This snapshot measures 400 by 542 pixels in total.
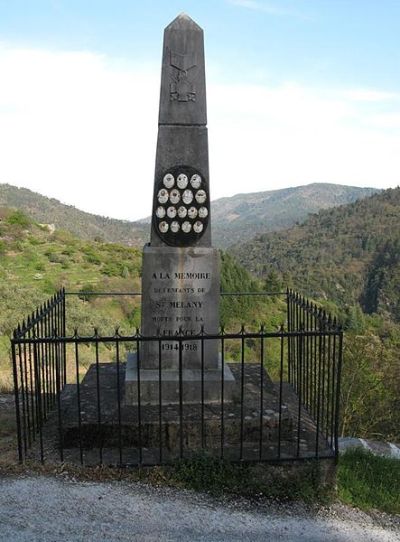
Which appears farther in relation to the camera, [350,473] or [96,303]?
[96,303]

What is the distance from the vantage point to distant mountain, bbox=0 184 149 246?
114 meters

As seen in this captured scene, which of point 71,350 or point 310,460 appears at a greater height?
point 310,460

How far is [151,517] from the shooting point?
428cm

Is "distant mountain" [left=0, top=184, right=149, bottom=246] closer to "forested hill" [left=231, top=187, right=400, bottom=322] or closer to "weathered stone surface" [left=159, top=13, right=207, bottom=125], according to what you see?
"forested hill" [left=231, top=187, right=400, bottom=322]

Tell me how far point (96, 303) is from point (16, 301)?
10.4 metres

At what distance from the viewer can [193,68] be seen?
19.2 ft

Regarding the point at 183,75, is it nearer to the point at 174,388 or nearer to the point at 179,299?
the point at 179,299

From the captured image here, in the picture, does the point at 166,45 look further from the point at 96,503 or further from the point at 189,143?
the point at 96,503

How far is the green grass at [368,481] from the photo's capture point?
514cm

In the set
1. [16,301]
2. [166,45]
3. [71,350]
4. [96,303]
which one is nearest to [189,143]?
[166,45]

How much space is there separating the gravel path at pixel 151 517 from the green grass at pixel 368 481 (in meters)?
0.30

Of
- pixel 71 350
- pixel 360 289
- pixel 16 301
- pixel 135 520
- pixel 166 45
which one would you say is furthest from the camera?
pixel 360 289

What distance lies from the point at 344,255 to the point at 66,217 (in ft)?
Answer: 232

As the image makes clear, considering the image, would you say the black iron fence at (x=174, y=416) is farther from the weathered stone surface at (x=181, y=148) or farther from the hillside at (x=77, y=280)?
the hillside at (x=77, y=280)
